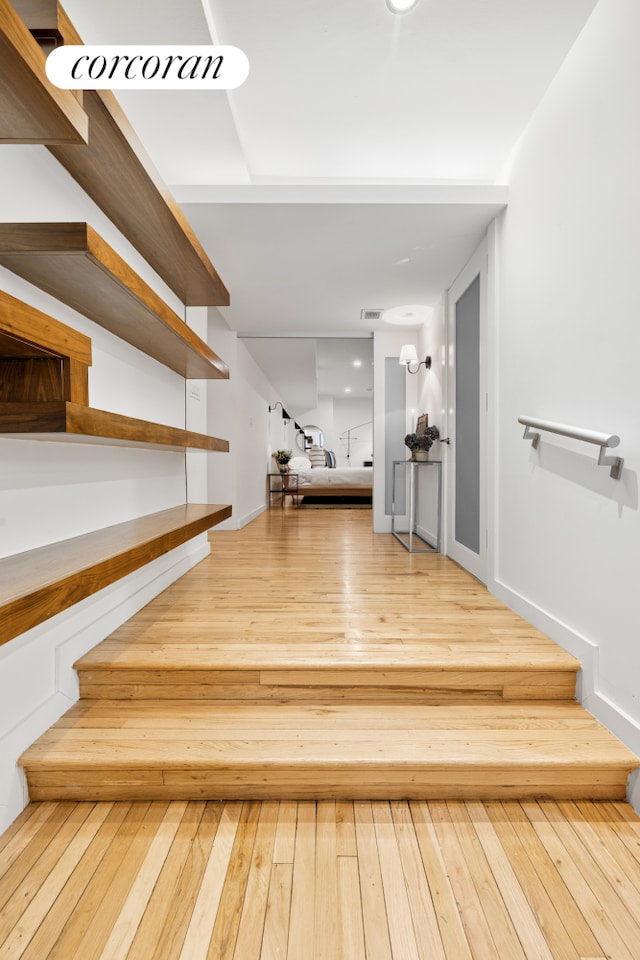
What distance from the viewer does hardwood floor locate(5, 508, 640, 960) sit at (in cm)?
96

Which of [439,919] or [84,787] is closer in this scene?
[439,919]

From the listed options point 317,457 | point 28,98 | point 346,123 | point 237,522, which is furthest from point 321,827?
point 317,457

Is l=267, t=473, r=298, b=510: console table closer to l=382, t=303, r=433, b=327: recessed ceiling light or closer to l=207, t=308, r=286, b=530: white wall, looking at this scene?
l=207, t=308, r=286, b=530: white wall

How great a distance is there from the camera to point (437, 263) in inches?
127

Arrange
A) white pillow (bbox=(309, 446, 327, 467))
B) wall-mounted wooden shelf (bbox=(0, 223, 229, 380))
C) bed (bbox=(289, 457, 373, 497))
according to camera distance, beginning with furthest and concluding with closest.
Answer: white pillow (bbox=(309, 446, 327, 467))
bed (bbox=(289, 457, 373, 497))
wall-mounted wooden shelf (bbox=(0, 223, 229, 380))

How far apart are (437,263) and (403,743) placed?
3.05 meters

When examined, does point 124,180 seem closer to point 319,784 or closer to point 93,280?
point 93,280

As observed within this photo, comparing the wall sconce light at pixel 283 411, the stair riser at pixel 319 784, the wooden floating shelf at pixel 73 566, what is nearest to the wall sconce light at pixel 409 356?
the wooden floating shelf at pixel 73 566

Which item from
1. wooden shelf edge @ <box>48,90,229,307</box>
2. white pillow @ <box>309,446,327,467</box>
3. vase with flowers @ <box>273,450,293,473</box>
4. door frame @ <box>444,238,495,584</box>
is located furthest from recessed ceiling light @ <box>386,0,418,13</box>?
white pillow @ <box>309,446,327,467</box>

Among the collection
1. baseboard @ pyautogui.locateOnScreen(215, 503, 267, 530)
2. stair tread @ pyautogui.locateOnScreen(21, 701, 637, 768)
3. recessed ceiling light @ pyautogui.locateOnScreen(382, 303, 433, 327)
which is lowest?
stair tread @ pyautogui.locateOnScreen(21, 701, 637, 768)

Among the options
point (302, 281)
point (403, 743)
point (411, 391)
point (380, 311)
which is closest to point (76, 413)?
point (403, 743)

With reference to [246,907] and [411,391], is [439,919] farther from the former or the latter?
[411,391]

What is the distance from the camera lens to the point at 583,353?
1684 millimetres

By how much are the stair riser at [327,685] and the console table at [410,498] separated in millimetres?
2160
